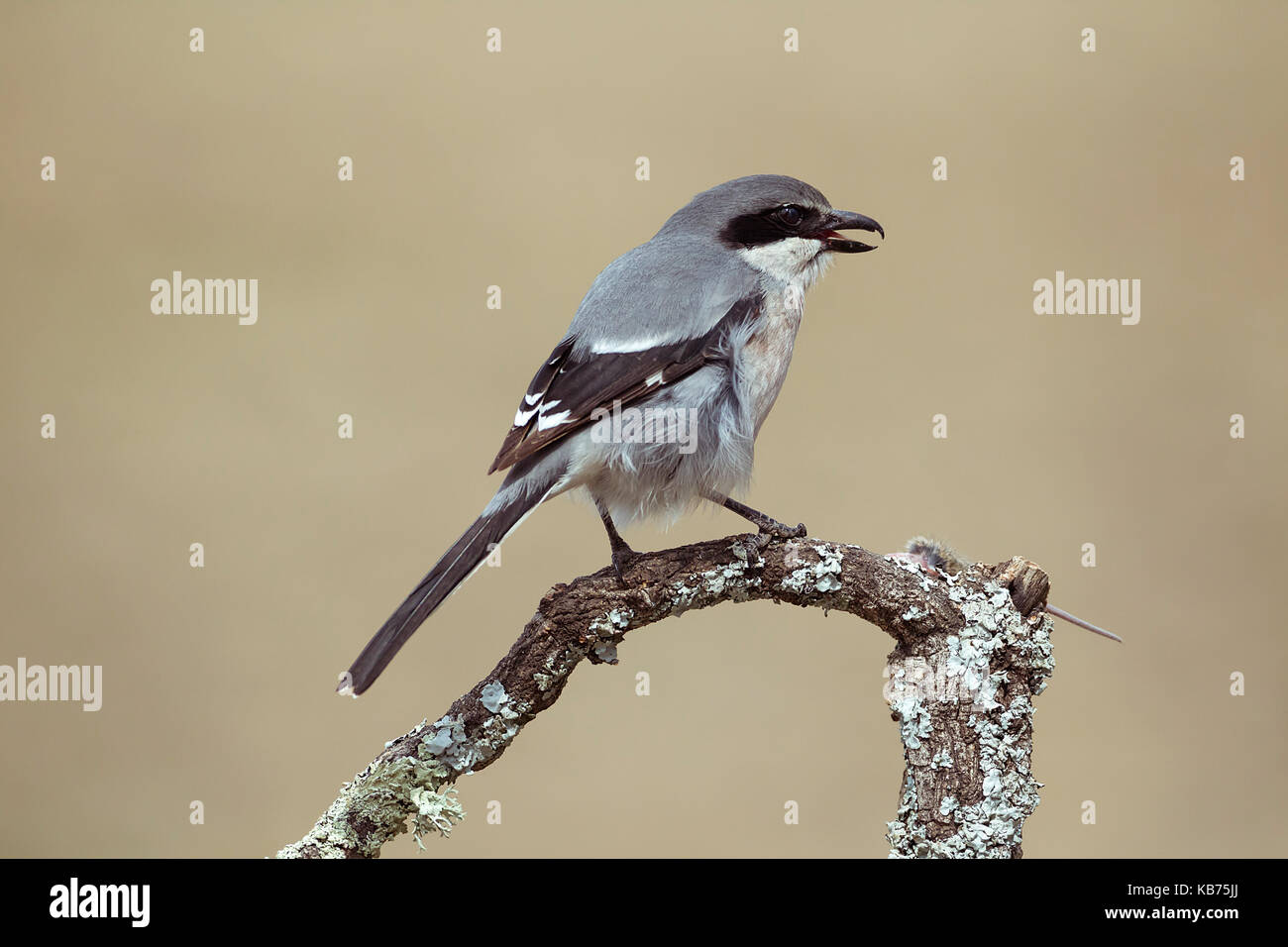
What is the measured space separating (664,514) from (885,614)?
0.41 meters

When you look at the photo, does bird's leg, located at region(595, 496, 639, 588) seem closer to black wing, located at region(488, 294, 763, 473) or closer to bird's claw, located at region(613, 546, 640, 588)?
bird's claw, located at region(613, 546, 640, 588)

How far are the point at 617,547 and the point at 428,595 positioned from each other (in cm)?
35

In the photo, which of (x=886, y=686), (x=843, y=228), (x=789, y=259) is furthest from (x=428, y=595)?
(x=843, y=228)

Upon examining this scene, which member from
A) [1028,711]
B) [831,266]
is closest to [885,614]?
[1028,711]

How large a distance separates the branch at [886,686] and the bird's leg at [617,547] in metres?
0.03

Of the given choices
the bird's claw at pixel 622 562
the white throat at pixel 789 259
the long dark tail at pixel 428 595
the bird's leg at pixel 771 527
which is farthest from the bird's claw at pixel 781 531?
the white throat at pixel 789 259

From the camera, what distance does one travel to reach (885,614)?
1.48 m

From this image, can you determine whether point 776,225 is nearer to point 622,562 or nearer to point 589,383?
point 589,383

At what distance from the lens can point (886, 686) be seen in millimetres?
1509

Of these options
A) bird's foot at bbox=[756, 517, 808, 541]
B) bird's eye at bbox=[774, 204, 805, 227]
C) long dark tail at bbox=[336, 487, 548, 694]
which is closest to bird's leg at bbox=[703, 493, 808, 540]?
bird's foot at bbox=[756, 517, 808, 541]

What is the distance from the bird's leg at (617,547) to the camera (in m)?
1.54

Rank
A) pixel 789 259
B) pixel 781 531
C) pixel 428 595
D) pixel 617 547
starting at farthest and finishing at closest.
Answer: pixel 789 259
pixel 617 547
pixel 781 531
pixel 428 595

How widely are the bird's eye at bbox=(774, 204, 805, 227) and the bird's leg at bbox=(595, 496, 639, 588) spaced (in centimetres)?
55

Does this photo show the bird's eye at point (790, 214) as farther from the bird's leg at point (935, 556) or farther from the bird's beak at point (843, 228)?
the bird's leg at point (935, 556)
